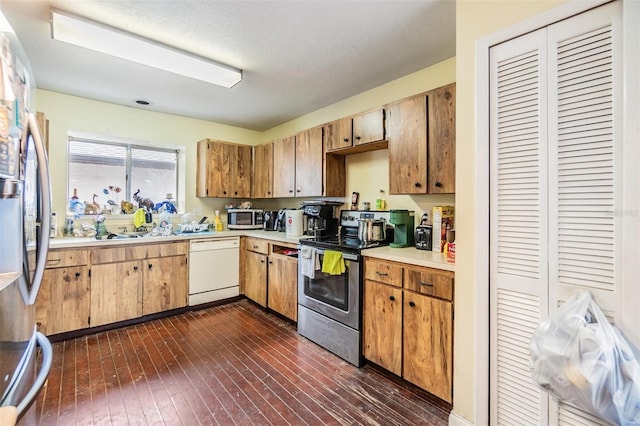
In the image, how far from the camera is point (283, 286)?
124 inches

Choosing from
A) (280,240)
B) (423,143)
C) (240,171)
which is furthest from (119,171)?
(423,143)

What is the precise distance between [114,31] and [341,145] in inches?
79.4

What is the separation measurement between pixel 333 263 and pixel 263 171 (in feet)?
7.50

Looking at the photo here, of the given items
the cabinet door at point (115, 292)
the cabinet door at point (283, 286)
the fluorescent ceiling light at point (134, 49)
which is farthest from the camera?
the cabinet door at point (283, 286)

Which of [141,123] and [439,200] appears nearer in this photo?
[439,200]

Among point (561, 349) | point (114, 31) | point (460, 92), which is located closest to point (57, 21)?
point (114, 31)

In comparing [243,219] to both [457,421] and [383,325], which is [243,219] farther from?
[457,421]

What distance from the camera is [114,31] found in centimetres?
197

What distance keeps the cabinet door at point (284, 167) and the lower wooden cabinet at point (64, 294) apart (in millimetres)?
2198

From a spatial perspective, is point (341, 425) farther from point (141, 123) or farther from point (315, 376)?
point (141, 123)

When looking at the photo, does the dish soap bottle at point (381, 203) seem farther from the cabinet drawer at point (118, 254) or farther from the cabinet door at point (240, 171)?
the cabinet drawer at point (118, 254)

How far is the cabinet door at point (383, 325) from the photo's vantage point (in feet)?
6.75

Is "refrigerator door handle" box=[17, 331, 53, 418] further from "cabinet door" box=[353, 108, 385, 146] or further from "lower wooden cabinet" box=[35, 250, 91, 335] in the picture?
"cabinet door" box=[353, 108, 385, 146]

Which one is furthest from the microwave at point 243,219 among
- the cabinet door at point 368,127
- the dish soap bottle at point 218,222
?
the cabinet door at point 368,127
